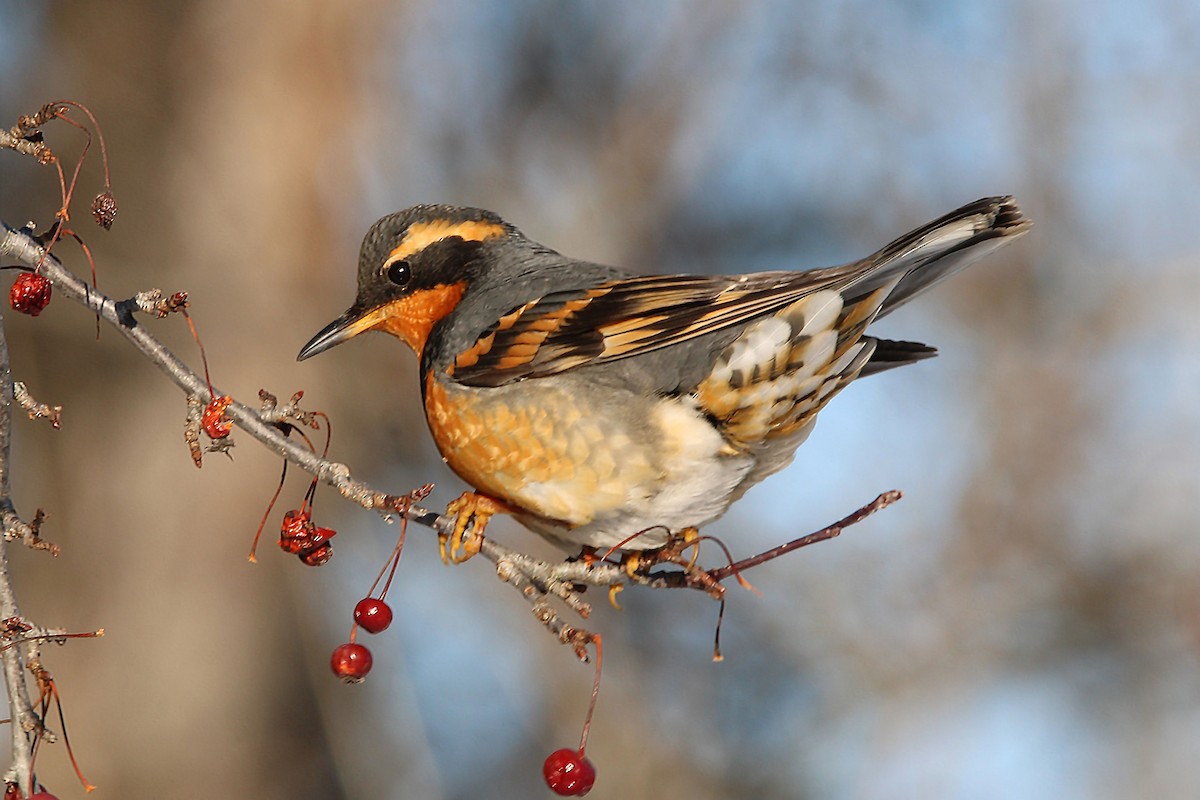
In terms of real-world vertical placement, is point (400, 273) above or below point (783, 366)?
above

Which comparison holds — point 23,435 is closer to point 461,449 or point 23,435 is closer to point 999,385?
point 461,449

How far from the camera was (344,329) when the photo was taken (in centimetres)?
351

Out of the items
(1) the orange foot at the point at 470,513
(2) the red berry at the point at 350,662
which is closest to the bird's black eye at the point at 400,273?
(1) the orange foot at the point at 470,513

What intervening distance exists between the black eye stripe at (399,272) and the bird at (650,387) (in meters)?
0.32

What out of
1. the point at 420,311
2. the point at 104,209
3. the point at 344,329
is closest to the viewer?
the point at 104,209

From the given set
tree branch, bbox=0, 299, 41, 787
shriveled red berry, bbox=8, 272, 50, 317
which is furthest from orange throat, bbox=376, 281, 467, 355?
tree branch, bbox=0, 299, 41, 787

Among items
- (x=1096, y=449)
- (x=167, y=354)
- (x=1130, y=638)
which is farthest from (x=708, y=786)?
(x=167, y=354)

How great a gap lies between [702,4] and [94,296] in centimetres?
706

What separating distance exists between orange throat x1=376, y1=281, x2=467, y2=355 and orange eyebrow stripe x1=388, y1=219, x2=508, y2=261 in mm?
137

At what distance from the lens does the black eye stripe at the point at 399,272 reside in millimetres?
3596

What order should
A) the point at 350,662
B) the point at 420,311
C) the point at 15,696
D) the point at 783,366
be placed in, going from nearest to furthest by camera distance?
the point at 15,696, the point at 350,662, the point at 783,366, the point at 420,311

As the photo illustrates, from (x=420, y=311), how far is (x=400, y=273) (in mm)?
145

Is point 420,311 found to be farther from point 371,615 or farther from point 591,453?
point 371,615

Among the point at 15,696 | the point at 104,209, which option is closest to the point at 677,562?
the point at 15,696
